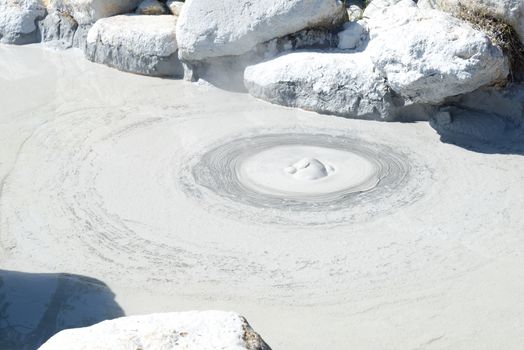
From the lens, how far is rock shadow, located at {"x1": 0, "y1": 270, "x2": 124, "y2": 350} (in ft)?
11.5

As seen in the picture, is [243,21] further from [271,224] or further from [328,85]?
[271,224]

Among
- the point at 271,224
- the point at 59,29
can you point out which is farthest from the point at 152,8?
the point at 271,224

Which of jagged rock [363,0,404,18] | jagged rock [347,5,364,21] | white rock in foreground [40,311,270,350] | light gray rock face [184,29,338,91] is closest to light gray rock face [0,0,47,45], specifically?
light gray rock face [184,29,338,91]

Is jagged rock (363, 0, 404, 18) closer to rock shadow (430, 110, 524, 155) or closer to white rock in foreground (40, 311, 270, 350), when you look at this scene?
rock shadow (430, 110, 524, 155)

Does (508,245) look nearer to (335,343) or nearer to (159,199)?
(335,343)

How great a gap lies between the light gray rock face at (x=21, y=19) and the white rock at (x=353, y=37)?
13.0ft

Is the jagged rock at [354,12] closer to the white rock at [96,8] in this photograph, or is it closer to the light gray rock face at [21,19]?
the white rock at [96,8]

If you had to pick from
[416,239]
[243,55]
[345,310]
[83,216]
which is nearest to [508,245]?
[416,239]

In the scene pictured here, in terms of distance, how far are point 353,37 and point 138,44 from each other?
7.21ft

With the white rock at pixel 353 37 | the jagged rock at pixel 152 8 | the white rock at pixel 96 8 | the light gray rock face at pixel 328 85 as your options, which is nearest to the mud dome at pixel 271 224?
the light gray rock face at pixel 328 85

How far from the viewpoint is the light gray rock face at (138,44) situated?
7152mm

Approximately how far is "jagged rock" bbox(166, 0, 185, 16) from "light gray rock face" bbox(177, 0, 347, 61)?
810mm

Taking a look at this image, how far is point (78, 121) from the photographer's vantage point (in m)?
6.22

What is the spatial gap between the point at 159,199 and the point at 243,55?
242cm
